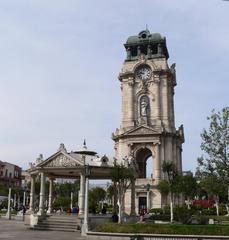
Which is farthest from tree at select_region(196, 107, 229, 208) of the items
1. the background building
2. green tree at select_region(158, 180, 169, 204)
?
the background building

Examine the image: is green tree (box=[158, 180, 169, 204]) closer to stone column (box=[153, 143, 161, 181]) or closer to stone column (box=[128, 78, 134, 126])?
stone column (box=[153, 143, 161, 181])

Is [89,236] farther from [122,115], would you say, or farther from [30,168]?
[122,115]

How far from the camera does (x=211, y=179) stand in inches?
1388

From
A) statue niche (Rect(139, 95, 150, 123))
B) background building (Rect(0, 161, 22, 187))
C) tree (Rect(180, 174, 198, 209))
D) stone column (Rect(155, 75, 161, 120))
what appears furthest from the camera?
background building (Rect(0, 161, 22, 187))

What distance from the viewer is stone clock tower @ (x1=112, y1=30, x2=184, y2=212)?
74.2 meters

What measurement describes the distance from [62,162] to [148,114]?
44.6 metres

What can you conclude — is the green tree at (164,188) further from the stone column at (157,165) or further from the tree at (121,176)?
the tree at (121,176)

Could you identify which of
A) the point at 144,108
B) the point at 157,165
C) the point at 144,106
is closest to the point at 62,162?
the point at 157,165

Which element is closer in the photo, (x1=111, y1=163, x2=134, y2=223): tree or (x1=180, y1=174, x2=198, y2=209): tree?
(x1=111, y1=163, x2=134, y2=223): tree

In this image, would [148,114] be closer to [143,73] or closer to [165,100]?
[165,100]

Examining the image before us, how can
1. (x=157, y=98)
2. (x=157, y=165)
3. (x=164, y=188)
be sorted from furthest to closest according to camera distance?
(x=157, y=98), (x=157, y=165), (x=164, y=188)

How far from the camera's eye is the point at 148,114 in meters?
79.1

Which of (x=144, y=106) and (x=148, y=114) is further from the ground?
(x=144, y=106)

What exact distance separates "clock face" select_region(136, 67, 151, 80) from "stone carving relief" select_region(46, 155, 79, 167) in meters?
48.1
